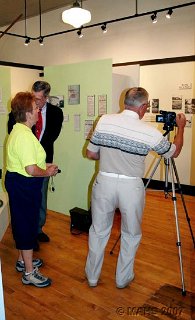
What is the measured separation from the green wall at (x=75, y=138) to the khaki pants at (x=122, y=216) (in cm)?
157

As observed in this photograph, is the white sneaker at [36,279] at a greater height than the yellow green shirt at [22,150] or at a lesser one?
lesser

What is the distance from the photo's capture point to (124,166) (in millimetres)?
2207

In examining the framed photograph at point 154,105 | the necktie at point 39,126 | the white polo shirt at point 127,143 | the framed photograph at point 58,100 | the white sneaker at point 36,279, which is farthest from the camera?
the framed photograph at point 154,105

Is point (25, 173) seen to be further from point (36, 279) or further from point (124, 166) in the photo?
point (36, 279)

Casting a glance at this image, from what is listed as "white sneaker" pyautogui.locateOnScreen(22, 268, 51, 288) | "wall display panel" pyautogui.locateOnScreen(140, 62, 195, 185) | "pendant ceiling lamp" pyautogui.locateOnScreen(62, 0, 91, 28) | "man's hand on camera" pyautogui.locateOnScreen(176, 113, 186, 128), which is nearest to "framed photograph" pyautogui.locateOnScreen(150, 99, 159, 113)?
"wall display panel" pyautogui.locateOnScreen(140, 62, 195, 185)

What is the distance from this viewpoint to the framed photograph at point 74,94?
399 centimetres

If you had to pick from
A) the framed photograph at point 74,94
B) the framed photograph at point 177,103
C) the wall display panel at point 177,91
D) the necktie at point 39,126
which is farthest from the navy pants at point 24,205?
the framed photograph at point 177,103

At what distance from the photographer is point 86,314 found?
7.16ft

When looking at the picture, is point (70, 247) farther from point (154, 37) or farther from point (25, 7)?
point (25, 7)

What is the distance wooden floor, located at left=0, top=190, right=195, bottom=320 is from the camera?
2205 mm

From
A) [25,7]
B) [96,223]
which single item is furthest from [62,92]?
[25,7]

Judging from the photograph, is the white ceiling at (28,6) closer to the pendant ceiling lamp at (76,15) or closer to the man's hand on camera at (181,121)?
the pendant ceiling lamp at (76,15)

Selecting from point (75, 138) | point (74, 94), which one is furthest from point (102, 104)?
point (75, 138)

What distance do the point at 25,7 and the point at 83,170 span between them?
15.6ft
